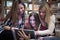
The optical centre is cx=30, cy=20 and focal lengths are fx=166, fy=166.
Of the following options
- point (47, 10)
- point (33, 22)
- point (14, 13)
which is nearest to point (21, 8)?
point (14, 13)

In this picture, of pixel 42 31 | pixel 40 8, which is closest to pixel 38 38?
pixel 42 31

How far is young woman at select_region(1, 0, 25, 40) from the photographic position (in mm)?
2600

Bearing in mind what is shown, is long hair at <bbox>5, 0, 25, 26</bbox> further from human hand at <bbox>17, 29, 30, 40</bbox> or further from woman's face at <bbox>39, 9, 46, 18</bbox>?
woman's face at <bbox>39, 9, 46, 18</bbox>

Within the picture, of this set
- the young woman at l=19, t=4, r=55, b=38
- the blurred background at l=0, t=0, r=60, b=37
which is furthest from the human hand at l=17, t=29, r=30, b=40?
the blurred background at l=0, t=0, r=60, b=37

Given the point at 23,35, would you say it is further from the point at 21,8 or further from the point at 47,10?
the point at 47,10

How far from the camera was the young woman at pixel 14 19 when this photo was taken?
8.53 feet

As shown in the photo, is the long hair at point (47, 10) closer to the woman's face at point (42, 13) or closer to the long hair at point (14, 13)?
the woman's face at point (42, 13)

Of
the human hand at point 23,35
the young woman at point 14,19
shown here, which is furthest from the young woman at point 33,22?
the young woman at point 14,19

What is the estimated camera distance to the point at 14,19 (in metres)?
2.62

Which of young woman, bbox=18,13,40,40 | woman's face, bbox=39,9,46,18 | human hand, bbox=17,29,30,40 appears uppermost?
woman's face, bbox=39,9,46,18

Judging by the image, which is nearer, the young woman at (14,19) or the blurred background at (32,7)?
the blurred background at (32,7)

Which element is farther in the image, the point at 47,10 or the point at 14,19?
the point at 14,19

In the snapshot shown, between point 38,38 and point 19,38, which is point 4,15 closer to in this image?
point 19,38

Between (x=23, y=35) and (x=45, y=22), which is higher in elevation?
(x=45, y=22)
